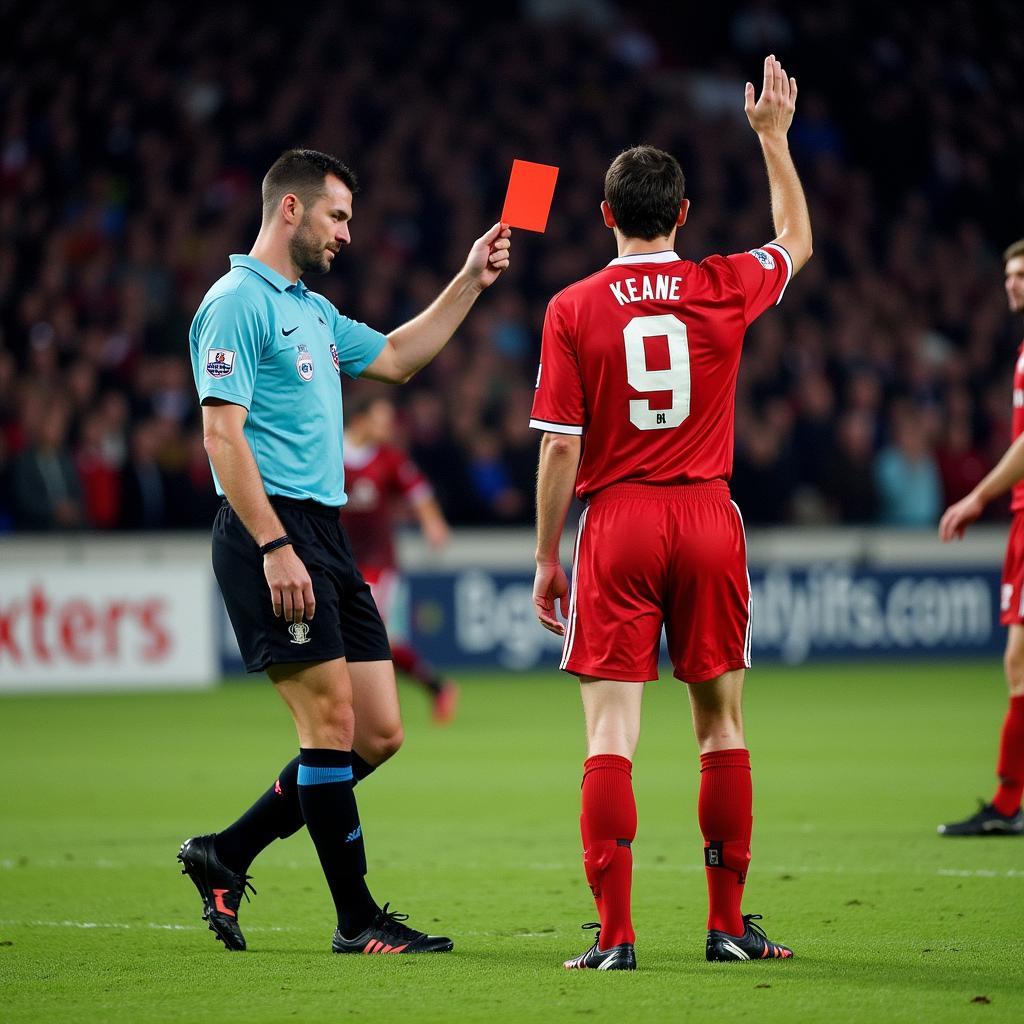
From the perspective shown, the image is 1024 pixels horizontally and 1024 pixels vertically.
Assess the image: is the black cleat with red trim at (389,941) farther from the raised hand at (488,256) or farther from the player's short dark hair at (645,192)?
the player's short dark hair at (645,192)

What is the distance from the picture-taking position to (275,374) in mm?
5367

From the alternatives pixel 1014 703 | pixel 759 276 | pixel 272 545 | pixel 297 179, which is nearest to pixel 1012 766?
pixel 1014 703

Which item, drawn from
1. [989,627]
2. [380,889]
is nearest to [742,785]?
[380,889]

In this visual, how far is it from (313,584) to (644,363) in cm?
118

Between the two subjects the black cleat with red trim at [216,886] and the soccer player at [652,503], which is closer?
the soccer player at [652,503]

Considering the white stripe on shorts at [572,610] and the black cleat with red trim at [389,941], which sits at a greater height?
the white stripe on shorts at [572,610]

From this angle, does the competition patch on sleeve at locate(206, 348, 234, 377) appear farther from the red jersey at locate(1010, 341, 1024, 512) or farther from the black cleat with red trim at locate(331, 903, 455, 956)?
the red jersey at locate(1010, 341, 1024, 512)

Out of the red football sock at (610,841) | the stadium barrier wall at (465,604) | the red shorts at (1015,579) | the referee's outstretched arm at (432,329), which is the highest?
the referee's outstretched arm at (432,329)

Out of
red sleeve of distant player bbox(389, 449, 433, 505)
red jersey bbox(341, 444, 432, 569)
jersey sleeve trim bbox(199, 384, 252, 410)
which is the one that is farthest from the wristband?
red sleeve of distant player bbox(389, 449, 433, 505)

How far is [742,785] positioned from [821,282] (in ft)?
59.0

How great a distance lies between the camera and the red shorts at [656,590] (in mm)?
5082

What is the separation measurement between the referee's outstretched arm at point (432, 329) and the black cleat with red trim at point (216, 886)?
5.31 ft

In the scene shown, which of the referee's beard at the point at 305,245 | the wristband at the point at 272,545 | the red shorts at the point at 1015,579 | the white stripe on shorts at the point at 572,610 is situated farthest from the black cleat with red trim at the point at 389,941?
the red shorts at the point at 1015,579

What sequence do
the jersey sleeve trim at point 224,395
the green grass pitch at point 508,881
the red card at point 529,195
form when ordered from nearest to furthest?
1. the green grass pitch at point 508,881
2. the jersey sleeve trim at point 224,395
3. the red card at point 529,195
